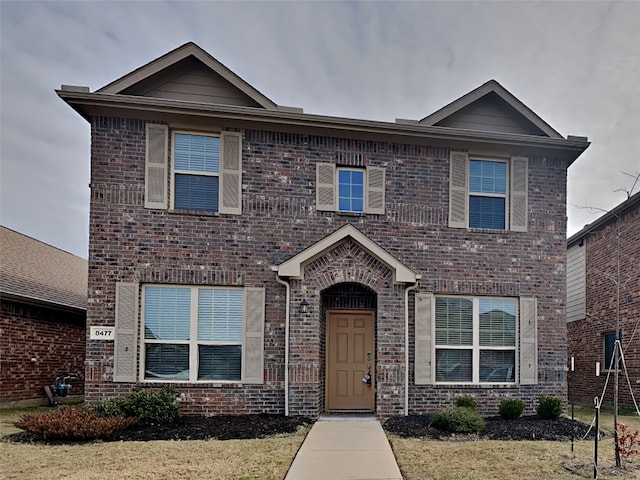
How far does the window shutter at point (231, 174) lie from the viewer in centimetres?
963

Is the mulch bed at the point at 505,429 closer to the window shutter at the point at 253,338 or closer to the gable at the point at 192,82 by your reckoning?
the window shutter at the point at 253,338

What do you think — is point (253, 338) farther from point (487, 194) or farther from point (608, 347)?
point (608, 347)

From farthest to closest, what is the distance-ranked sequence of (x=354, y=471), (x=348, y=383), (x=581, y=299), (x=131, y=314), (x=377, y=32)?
(x=581, y=299), (x=377, y=32), (x=348, y=383), (x=131, y=314), (x=354, y=471)

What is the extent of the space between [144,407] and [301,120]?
6145 mm

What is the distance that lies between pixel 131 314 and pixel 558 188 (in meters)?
9.31

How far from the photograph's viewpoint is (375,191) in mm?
10062

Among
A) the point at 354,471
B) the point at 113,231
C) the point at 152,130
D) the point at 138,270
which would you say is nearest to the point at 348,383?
the point at 354,471

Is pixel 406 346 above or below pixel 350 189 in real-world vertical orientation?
below

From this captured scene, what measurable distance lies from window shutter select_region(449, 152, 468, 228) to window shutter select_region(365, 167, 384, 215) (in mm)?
1510

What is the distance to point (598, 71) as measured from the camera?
1217cm

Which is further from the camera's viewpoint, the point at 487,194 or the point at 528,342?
the point at 487,194

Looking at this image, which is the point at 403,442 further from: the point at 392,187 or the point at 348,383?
the point at 392,187

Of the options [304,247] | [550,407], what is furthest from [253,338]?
[550,407]

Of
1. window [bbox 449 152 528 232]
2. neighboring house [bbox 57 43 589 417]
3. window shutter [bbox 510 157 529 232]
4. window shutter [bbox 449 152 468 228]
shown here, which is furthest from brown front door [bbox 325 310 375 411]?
window shutter [bbox 510 157 529 232]
